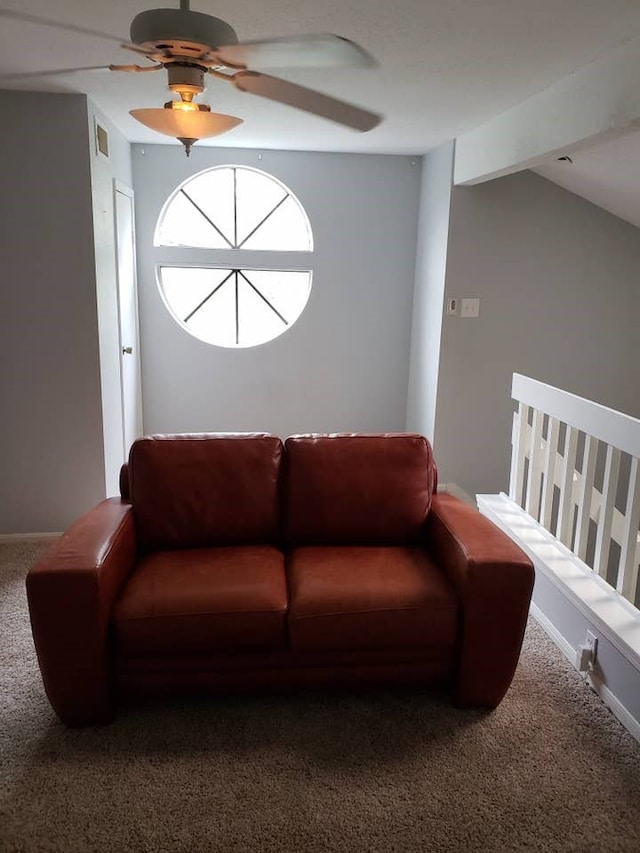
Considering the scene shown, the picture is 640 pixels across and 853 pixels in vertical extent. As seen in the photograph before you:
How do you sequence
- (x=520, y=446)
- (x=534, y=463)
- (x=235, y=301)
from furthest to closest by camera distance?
(x=235, y=301) < (x=520, y=446) < (x=534, y=463)

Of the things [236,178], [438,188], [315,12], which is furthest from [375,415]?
[315,12]

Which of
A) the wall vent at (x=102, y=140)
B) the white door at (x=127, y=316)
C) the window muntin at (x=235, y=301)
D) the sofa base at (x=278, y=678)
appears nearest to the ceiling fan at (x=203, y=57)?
the wall vent at (x=102, y=140)

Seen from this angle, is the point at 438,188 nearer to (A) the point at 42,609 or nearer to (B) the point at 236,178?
(B) the point at 236,178

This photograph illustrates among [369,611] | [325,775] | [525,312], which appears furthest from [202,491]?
[525,312]

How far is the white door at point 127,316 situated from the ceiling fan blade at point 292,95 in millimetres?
1823

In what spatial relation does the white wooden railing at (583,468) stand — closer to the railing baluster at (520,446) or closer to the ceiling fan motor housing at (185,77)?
the railing baluster at (520,446)

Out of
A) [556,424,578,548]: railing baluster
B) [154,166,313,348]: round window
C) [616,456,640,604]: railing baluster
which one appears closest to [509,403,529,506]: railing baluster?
[556,424,578,548]: railing baluster

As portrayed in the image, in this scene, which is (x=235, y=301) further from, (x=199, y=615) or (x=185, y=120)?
(x=199, y=615)

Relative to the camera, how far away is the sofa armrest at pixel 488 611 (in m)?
2.01

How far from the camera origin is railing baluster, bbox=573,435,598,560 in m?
2.45

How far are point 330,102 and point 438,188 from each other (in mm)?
2063

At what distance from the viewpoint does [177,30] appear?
4.90ft

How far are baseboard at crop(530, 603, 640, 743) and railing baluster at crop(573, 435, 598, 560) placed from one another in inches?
12.1

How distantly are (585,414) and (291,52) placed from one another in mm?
1587
